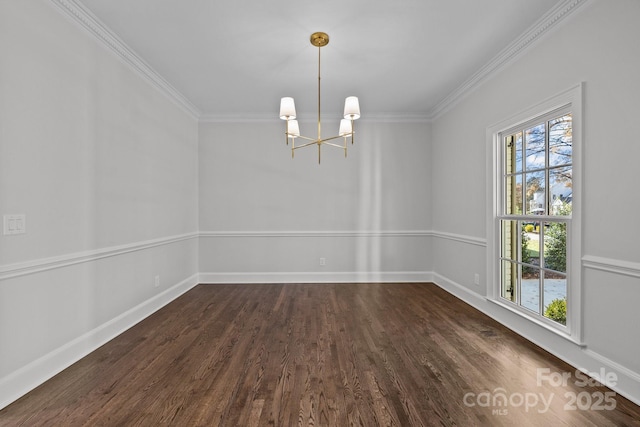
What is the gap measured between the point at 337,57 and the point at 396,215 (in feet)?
8.90

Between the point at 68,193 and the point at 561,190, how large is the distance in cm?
390

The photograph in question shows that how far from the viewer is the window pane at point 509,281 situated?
322 cm

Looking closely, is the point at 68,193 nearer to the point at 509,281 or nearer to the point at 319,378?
the point at 319,378

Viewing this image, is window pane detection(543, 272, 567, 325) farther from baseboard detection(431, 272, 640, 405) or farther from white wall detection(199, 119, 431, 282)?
white wall detection(199, 119, 431, 282)

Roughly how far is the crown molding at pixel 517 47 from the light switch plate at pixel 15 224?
4.08m

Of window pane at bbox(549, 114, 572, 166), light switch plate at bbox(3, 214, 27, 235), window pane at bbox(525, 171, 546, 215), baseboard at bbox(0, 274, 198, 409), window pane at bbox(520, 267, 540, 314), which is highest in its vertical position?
window pane at bbox(549, 114, 572, 166)

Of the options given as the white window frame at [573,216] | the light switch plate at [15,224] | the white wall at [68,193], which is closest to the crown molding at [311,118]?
the white wall at [68,193]

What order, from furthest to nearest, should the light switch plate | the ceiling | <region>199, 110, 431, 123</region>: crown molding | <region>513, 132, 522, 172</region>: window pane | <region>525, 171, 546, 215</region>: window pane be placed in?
<region>199, 110, 431, 123</region>: crown molding
<region>513, 132, 522, 172</region>: window pane
<region>525, 171, 546, 215</region>: window pane
the ceiling
the light switch plate

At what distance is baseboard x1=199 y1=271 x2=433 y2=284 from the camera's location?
16.7 feet

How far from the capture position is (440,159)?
4.84 m

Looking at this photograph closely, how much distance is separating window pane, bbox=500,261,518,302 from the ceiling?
7.07 ft

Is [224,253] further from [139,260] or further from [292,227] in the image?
[139,260]

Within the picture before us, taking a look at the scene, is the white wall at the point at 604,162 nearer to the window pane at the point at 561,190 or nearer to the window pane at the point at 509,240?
the window pane at the point at 561,190

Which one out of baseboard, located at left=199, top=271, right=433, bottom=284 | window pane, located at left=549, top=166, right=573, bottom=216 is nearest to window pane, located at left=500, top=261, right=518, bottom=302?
window pane, located at left=549, top=166, right=573, bottom=216
